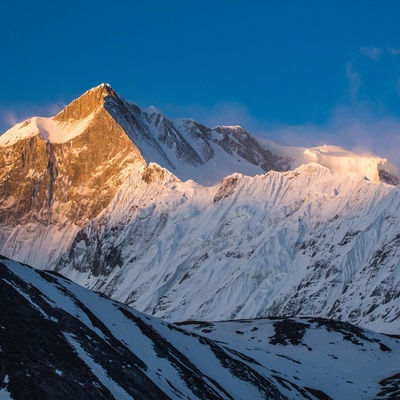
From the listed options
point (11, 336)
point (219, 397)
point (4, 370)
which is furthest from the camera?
point (219, 397)

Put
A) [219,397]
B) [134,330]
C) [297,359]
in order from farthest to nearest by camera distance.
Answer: [297,359] < [134,330] < [219,397]

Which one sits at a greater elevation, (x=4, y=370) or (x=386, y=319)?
(x=386, y=319)

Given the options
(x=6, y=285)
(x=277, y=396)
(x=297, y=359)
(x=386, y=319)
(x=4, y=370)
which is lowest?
(x=4, y=370)

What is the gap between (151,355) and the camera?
7875 centimetres

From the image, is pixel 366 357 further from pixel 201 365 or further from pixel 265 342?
pixel 201 365

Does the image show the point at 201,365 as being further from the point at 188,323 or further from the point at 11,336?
the point at 188,323

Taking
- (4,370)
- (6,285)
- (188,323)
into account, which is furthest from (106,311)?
(188,323)

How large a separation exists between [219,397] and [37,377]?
77.8 ft

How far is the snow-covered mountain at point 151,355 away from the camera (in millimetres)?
58750

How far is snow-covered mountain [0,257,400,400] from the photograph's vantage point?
58.8m

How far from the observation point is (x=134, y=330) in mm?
85438

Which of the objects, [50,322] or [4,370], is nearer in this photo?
[4,370]

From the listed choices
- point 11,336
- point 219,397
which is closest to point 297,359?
point 219,397

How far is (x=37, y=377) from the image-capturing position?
55344 millimetres
